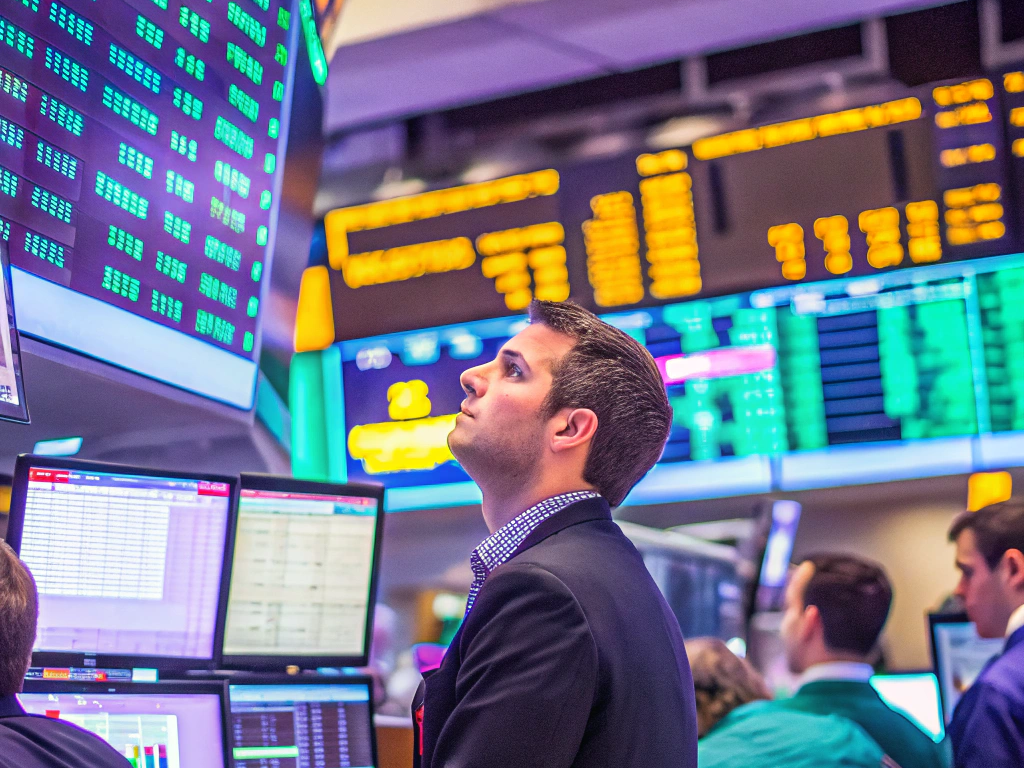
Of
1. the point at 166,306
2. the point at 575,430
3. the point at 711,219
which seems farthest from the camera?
the point at 711,219

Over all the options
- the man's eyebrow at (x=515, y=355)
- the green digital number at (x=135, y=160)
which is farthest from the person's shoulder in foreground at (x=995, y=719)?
the green digital number at (x=135, y=160)

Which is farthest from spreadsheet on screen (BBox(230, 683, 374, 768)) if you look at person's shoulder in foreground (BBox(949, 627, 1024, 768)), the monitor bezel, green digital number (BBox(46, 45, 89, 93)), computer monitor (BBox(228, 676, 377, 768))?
the monitor bezel

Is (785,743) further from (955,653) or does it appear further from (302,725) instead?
(302,725)

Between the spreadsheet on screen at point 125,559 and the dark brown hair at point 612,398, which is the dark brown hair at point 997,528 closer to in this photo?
the dark brown hair at point 612,398

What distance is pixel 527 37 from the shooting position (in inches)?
163

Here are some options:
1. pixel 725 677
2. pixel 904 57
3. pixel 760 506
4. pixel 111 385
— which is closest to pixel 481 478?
pixel 111 385

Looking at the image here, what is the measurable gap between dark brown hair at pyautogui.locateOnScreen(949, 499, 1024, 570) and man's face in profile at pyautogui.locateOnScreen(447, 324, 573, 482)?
1.58 meters

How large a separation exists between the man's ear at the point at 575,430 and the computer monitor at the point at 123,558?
27.8 inches

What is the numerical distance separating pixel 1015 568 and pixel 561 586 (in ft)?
5.82

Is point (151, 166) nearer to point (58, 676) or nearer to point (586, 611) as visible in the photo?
point (58, 676)

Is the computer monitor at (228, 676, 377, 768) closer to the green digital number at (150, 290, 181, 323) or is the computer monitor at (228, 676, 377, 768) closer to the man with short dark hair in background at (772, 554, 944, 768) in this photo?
the green digital number at (150, 290, 181, 323)

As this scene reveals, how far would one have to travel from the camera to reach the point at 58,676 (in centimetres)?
170

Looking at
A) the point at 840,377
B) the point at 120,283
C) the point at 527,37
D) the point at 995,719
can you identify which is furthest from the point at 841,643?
the point at 527,37

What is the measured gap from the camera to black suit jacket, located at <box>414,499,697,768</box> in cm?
120
